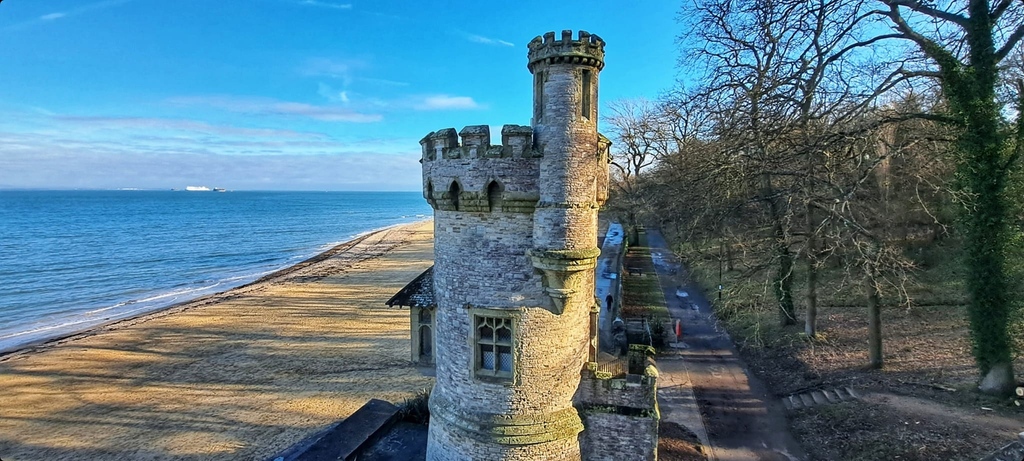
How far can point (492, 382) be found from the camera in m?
8.05

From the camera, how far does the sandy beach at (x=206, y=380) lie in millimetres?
14383

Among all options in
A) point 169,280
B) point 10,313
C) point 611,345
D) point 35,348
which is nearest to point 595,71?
point 611,345

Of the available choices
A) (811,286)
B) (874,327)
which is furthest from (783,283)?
(874,327)

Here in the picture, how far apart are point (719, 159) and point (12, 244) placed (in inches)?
3108

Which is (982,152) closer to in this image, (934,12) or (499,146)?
(934,12)

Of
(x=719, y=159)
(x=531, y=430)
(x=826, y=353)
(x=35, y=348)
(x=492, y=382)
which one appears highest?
(x=719, y=159)

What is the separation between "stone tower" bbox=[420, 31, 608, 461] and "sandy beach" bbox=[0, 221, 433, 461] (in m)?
8.51

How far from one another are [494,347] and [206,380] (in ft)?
51.8

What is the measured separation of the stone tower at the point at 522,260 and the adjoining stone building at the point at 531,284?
0.02 metres

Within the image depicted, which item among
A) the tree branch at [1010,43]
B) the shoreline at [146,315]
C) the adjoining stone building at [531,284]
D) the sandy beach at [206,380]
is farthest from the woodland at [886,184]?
the shoreline at [146,315]

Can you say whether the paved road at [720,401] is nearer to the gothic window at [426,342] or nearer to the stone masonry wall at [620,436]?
the stone masonry wall at [620,436]

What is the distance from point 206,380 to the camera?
1877 centimetres

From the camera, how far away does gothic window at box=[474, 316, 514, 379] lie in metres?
7.94

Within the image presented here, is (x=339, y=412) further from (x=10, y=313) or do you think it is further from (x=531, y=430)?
(x=10, y=313)
